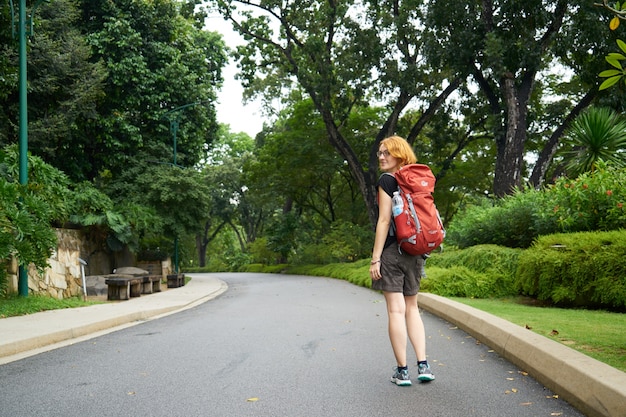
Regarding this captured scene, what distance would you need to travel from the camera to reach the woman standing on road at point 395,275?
476 centimetres

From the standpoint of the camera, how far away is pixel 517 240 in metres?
13.5

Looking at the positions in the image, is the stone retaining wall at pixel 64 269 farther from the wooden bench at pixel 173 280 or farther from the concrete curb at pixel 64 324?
the wooden bench at pixel 173 280

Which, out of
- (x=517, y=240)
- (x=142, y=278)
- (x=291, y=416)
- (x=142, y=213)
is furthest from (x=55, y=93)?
(x=291, y=416)

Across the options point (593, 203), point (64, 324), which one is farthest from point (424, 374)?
point (593, 203)

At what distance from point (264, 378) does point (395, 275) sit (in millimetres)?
1503

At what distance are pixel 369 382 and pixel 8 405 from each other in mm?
2776

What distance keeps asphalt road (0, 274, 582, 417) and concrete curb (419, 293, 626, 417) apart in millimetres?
99

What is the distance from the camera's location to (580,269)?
859 centimetres

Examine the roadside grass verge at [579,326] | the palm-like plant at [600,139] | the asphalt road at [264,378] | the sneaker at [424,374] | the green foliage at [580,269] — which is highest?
the palm-like plant at [600,139]

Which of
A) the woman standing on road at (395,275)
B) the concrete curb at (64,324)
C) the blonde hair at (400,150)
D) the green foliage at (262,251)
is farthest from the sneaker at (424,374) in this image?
the green foliage at (262,251)

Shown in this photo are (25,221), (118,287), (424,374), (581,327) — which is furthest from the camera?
(118,287)

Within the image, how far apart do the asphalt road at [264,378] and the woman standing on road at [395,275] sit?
260mm

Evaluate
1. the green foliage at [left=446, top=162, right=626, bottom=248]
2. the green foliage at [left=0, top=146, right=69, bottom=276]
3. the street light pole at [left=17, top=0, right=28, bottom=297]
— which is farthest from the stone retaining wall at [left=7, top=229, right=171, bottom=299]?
the green foliage at [left=446, top=162, right=626, bottom=248]

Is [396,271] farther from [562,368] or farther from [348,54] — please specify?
[348,54]
